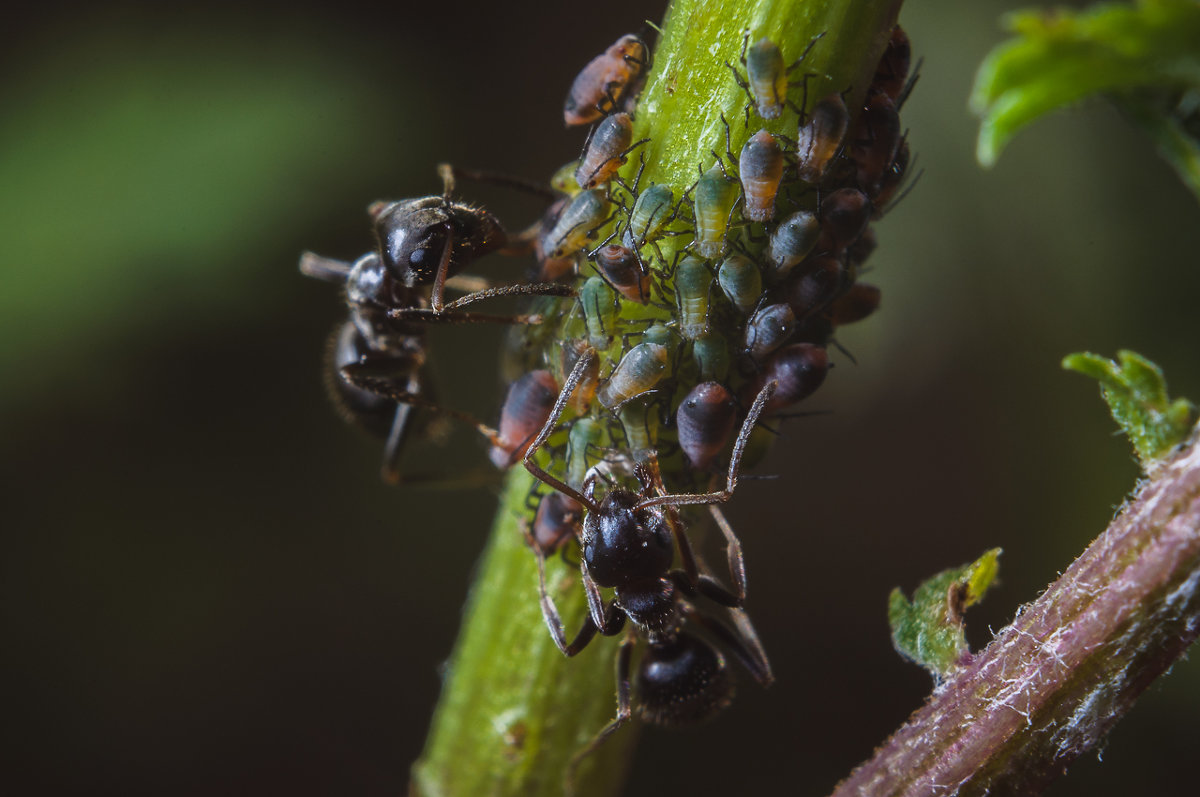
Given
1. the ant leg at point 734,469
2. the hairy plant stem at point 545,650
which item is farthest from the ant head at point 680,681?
the ant leg at point 734,469

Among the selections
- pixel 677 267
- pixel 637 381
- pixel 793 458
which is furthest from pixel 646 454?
pixel 793 458

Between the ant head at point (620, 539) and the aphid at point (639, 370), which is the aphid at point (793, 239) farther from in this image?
the ant head at point (620, 539)

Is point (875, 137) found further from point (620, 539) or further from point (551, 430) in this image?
point (620, 539)

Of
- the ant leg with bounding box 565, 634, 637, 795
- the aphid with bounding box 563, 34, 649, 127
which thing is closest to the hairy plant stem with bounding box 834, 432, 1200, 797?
the ant leg with bounding box 565, 634, 637, 795

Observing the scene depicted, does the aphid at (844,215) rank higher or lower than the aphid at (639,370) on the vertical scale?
higher

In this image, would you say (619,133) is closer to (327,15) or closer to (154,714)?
(327,15)

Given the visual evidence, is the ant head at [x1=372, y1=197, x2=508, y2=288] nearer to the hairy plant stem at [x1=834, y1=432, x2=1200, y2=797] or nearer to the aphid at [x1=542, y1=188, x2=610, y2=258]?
the aphid at [x1=542, y1=188, x2=610, y2=258]
